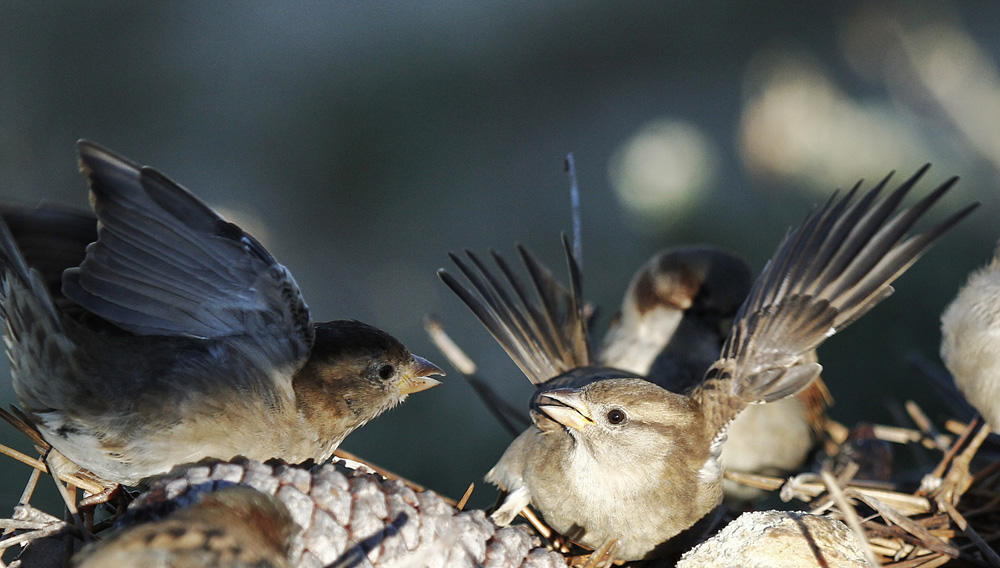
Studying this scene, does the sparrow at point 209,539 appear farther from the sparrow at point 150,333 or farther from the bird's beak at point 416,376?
the bird's beak at point 416,376

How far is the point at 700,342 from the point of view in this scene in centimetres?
194

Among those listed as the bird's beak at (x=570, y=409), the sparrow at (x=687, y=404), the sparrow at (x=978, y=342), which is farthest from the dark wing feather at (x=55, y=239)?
the sparrow at (x=978, y=342)

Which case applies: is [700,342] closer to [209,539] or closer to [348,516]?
[348,516]

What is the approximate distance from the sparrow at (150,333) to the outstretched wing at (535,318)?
0.35 meters

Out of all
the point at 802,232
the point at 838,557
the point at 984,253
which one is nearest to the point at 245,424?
the point at 838,557

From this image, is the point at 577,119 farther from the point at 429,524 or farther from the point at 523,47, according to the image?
the point at 429,524

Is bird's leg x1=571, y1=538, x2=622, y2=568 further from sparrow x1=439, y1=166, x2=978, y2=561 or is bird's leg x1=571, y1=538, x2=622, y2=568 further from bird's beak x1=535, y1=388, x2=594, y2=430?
bird's beak x1=535, y1=388, x2=594, y2=430

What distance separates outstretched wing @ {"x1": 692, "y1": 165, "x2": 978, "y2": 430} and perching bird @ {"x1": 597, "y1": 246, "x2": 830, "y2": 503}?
423 mm

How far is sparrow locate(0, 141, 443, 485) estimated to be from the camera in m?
1.02

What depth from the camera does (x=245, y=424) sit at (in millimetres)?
1098

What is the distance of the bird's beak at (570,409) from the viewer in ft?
4.04

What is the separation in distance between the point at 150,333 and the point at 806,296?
981 millimetres

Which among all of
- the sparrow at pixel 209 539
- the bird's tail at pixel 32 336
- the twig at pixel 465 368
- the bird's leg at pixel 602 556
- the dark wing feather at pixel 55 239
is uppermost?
the dark wing feather at pixel 55 239

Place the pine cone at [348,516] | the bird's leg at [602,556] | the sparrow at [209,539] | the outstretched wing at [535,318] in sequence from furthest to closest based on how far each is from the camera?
the outstretched wing at [535,318] → the bird's leg at [602,556] → the pine cone at [348,516] → the sparrow at [209,539]
